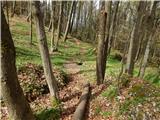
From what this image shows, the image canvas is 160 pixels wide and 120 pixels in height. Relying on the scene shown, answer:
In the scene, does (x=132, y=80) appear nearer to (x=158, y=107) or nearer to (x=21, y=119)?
(x=158, y=107)

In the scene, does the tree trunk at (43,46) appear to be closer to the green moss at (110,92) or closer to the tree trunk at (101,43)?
the green moss at (110,92)

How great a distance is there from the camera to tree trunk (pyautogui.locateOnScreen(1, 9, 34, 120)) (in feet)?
20.9

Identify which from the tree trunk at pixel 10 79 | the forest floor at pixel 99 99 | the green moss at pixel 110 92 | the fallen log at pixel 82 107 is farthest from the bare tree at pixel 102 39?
the tree trunk at pixel 10 79

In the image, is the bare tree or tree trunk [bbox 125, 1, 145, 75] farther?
tree trunk [bbox 125, 1, 145, 75]

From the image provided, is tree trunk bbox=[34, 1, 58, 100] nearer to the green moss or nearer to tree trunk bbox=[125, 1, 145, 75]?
the green moss

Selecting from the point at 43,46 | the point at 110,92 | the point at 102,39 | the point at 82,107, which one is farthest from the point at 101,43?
the point at 82,107

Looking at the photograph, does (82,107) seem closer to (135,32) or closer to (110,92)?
(110,92)

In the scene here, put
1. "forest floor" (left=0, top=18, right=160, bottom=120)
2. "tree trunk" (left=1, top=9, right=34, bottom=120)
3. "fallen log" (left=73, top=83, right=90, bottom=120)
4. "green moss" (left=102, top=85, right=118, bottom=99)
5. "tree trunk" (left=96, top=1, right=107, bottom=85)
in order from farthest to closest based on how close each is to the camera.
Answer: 1. "tree trunk" (left=96, top=1, right=107, bottom=85)
2. "green moss" (left=102, top=85, right=118, bottom=99)
3. "forest floor" (left=0, top=18, right=160, bottom=120)
4. "fallen log" (left=73, top=83, right=90, bottom=120)
5. "tree trunk" (left=1, top=9, right=34, bottom=120)

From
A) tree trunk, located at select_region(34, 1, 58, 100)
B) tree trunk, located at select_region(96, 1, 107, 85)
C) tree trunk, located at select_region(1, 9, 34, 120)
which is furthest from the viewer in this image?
tree trunk, located at select_region(96, 1, 107, 85)

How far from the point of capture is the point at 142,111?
32.0 feet

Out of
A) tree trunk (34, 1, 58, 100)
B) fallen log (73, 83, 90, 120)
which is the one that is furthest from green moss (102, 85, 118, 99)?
tree trunk (34, 1, 58, 100)

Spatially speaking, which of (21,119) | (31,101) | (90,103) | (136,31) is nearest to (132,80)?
(90,103)

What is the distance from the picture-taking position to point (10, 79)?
662 cm

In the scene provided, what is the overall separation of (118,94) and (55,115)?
2.64 metres
